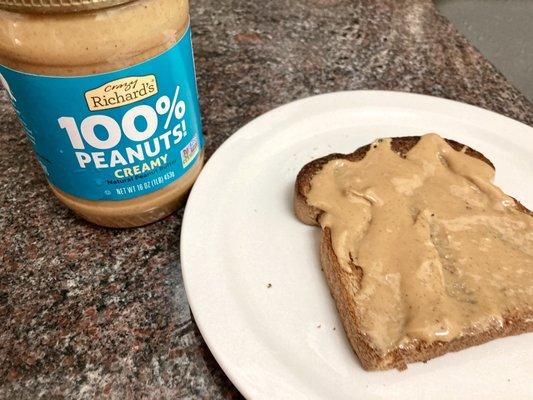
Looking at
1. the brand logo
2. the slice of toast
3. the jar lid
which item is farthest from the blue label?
the slice of toast

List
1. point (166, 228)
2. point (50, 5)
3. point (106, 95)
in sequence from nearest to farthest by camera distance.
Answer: point (50, 5) → point (106, 95) → point (166, 228)

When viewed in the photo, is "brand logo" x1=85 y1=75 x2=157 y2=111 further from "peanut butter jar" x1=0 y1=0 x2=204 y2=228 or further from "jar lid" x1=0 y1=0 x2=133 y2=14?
"jar lid" x1=0 y1=0 x2=133 y2=14

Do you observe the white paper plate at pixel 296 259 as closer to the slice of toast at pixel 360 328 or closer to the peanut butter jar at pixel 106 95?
the slice of toast at pixel 360 328

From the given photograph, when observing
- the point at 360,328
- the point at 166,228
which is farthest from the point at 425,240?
the point at 166,228

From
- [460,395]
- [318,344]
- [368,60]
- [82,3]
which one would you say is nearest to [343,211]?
[318,344]

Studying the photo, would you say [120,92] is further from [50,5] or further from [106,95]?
[50,5]

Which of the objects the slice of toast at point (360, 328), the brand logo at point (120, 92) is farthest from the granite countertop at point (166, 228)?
the brand logo at point (120, 92)
